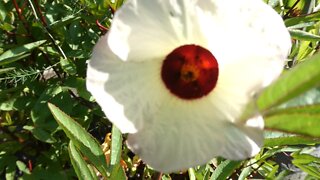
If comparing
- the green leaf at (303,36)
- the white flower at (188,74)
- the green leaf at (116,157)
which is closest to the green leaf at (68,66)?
the green leaf at (116,157)

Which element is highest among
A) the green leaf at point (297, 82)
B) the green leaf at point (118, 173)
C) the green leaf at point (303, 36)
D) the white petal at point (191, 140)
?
the green leaf at point (297, 82)

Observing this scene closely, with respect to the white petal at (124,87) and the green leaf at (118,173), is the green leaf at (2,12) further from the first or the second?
the white petal at (124,87)

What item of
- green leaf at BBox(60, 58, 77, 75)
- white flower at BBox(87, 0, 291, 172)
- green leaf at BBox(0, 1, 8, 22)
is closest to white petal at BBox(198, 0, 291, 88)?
white flower at BBox(87, 0, 291, 172)

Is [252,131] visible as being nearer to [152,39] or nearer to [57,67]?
[152,39]

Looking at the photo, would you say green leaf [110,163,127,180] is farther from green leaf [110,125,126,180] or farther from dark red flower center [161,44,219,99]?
dark red flower center [161,44,219,99]

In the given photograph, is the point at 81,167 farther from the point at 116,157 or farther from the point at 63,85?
the point at 63,85

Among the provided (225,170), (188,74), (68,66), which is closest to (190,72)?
(188,74)
